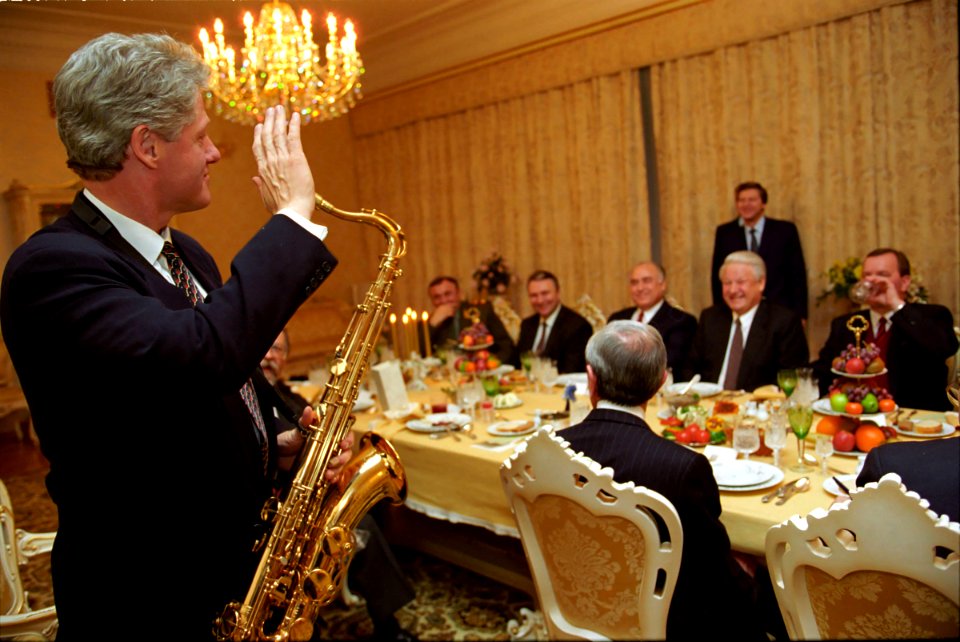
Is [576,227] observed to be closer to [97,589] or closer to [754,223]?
[754,223]

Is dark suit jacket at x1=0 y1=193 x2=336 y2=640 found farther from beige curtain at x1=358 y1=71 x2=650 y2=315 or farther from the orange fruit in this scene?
beige curtain at x1=358 y1=71 x2=650 y2=315

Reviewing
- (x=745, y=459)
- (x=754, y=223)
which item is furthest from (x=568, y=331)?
(x=745, y=459)

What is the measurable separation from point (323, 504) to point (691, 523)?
35.6 inches

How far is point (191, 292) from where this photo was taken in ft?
4.57

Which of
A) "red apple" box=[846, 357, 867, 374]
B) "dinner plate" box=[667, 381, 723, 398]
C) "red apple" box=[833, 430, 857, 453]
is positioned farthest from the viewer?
"dinner plate" box=[667, 381, 723, 398]

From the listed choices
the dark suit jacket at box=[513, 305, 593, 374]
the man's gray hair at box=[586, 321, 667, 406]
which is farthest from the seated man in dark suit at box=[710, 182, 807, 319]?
the man's gray hair at box=[586, 321, 667, 406]

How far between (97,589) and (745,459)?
1.97 m

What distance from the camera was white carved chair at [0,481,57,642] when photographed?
200cm

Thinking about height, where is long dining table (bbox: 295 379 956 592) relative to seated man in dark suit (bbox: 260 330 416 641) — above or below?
above

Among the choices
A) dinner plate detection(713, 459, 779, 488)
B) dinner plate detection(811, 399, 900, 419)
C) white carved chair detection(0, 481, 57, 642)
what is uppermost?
dinner plate detection(811, 399, 900, 419)

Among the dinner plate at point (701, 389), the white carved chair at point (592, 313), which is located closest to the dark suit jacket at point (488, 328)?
the white carved chair at point (592, 313)

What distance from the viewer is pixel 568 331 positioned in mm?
4965

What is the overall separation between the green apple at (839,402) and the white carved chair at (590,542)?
1327mm

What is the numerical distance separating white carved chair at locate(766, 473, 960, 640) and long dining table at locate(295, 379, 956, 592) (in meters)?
0.50
